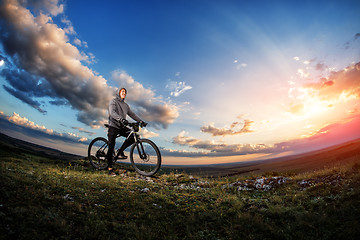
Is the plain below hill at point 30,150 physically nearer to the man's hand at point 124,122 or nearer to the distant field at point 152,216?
the man's hand at point 124,122

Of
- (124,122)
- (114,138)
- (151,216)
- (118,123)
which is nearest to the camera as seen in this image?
(151,216)

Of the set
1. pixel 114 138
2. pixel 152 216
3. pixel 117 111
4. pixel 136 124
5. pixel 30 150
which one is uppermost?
pixel 117 111

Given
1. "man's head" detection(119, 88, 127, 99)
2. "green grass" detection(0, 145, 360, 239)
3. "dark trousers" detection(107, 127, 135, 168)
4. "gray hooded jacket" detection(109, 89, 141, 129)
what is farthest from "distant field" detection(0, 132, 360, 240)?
"man's head" detection(119, 88, 127, 99)

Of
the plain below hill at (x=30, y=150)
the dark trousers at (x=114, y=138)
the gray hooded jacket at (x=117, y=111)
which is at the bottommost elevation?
the plain below hill at (x=30, y=150)

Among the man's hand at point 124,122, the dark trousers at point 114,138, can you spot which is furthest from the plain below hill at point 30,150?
the man's hand at point 124,122

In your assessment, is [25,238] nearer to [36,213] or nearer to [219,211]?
[36,213]

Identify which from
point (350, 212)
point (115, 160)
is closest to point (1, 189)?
point (115, 160)

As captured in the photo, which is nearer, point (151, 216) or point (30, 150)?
point (151, 216)

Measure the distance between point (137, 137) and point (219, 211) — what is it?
596cm

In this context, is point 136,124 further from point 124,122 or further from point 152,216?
point 152,216

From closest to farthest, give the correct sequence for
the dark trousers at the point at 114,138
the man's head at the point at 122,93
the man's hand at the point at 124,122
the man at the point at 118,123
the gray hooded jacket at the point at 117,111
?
the man's hand at the point at 124,122 → the gray hooded jacket at the point at 117,111 → the man at the point at 118,123 → the dark trousers at the point at 114,138 → the man's head at the point at 122,93

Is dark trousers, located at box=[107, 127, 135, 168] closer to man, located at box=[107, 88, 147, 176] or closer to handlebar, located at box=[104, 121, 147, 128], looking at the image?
man, located at box=[107, 88, 147, 176]

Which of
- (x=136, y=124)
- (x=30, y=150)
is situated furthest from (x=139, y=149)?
(x=30, y=150)

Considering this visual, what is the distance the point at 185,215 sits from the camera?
475 cm
